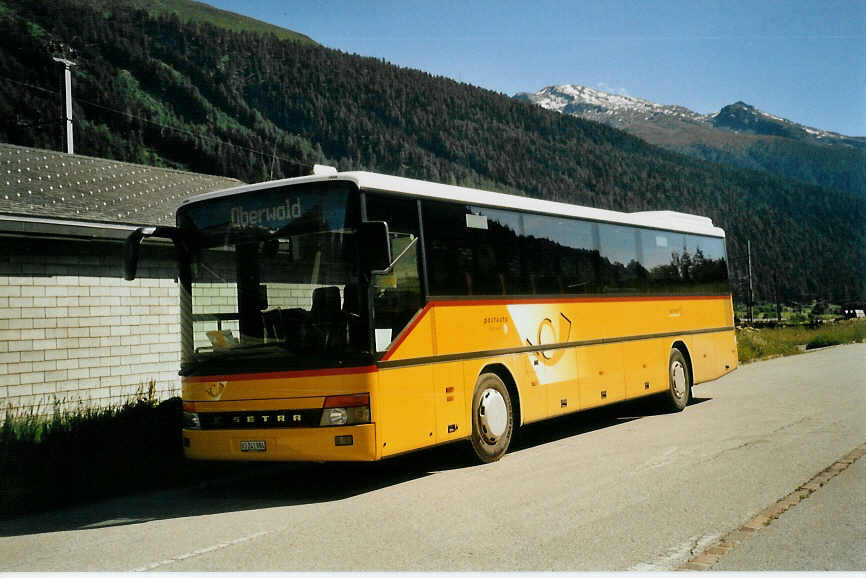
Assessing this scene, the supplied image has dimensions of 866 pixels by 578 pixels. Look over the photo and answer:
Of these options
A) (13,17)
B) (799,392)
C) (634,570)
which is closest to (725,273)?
(799,392)

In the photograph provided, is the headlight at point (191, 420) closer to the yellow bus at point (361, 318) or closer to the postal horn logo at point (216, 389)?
the yellow bus at point (361, 318)

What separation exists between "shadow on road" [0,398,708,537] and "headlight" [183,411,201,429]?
76cm

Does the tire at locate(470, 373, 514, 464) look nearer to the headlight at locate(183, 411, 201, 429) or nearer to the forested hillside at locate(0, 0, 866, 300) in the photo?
the headlight at locate(183, 411, 201, 429)

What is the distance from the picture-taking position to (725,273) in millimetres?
17469

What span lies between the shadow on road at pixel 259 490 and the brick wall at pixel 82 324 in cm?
316

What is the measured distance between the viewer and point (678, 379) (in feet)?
49.9

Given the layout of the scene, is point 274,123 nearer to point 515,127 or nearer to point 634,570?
point 515,127

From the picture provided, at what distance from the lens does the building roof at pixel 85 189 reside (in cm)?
1384

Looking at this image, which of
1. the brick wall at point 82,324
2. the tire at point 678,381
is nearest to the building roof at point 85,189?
the brick wall at point 82,324

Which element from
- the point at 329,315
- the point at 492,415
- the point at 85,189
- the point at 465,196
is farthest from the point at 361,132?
the point at 329,315

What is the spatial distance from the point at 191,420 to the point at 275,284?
1755 millimetres

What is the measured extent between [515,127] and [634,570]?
489 feet

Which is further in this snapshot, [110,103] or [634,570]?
[110,103]

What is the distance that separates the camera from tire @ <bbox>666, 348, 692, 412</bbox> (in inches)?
587
